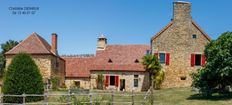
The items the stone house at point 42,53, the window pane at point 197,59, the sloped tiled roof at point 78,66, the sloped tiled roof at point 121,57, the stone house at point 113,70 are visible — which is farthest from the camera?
the sloped tiled roof at point 78,66

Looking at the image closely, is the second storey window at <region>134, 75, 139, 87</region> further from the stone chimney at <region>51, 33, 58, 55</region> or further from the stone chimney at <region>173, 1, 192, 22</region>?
the stone chimney at <region>51, 33, 58, 55</region>

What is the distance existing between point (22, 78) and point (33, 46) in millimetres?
13891

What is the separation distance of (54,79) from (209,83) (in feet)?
64.8

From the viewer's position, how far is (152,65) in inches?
1666

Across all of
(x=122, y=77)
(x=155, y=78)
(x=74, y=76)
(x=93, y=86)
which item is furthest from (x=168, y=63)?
(x=74, y=76)

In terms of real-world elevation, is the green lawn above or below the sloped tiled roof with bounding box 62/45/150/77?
below

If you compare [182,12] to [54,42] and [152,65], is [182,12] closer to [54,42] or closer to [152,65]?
[152,65]

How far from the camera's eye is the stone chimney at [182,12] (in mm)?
43219

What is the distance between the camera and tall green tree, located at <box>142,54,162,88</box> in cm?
4203

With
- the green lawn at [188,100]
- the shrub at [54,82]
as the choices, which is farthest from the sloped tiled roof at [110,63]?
the green lawn at [188,100]

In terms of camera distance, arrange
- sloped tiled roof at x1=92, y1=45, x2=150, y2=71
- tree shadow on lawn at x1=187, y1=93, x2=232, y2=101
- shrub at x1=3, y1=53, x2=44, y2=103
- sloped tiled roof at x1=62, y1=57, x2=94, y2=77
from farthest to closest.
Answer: sloped tiled roof at x1=62, y1=57, x2=94, y2=77, sloped tiled roof at x1=92, y1=45, x2=150, y2=71, shrub at x1=3, y1=53, x2=44, y2=103, tree shadow on lawn at x1=187, y1=93, x2=232, y2=101

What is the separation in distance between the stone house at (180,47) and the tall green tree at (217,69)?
40.6 ft

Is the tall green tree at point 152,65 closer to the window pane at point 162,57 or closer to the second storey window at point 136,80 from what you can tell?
the window pane at point 162,57

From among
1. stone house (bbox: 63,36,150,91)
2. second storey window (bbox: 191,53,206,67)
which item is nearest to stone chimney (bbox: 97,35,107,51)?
stone house (bbox: 63,36,150,91)
